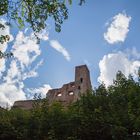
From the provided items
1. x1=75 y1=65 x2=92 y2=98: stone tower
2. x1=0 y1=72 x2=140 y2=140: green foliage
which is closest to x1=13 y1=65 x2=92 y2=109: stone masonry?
x1=75 y1=65 x2=92 y2=98: stone tower

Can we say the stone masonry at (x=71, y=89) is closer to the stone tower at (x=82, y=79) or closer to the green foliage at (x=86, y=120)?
the stone tower at (x=82, y=79)

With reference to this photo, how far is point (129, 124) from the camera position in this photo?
18.8 m

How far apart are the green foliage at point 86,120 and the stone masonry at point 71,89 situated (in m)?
33.5

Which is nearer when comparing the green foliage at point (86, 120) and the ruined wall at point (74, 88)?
the green foliage at point (86, 120)

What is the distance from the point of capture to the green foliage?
18.8 metres

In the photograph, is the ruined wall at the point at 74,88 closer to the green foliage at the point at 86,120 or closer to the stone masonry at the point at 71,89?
the stone masonry at the point at 71,89

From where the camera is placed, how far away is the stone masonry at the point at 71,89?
183 feet

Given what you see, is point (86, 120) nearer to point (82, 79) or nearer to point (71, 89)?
point (82, 79)

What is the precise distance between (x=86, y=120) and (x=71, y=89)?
→ 38277mm

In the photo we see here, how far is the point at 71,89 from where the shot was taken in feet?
189

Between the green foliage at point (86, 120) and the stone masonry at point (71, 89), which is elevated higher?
A: the stone masonry at point (71, 89)

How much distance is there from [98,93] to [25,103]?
3688 centimetres

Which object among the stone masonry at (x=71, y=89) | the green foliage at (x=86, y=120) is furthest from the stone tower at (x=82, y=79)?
the green foliage at (x=86, y=120)

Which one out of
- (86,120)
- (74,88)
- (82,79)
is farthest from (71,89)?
(86,120)
